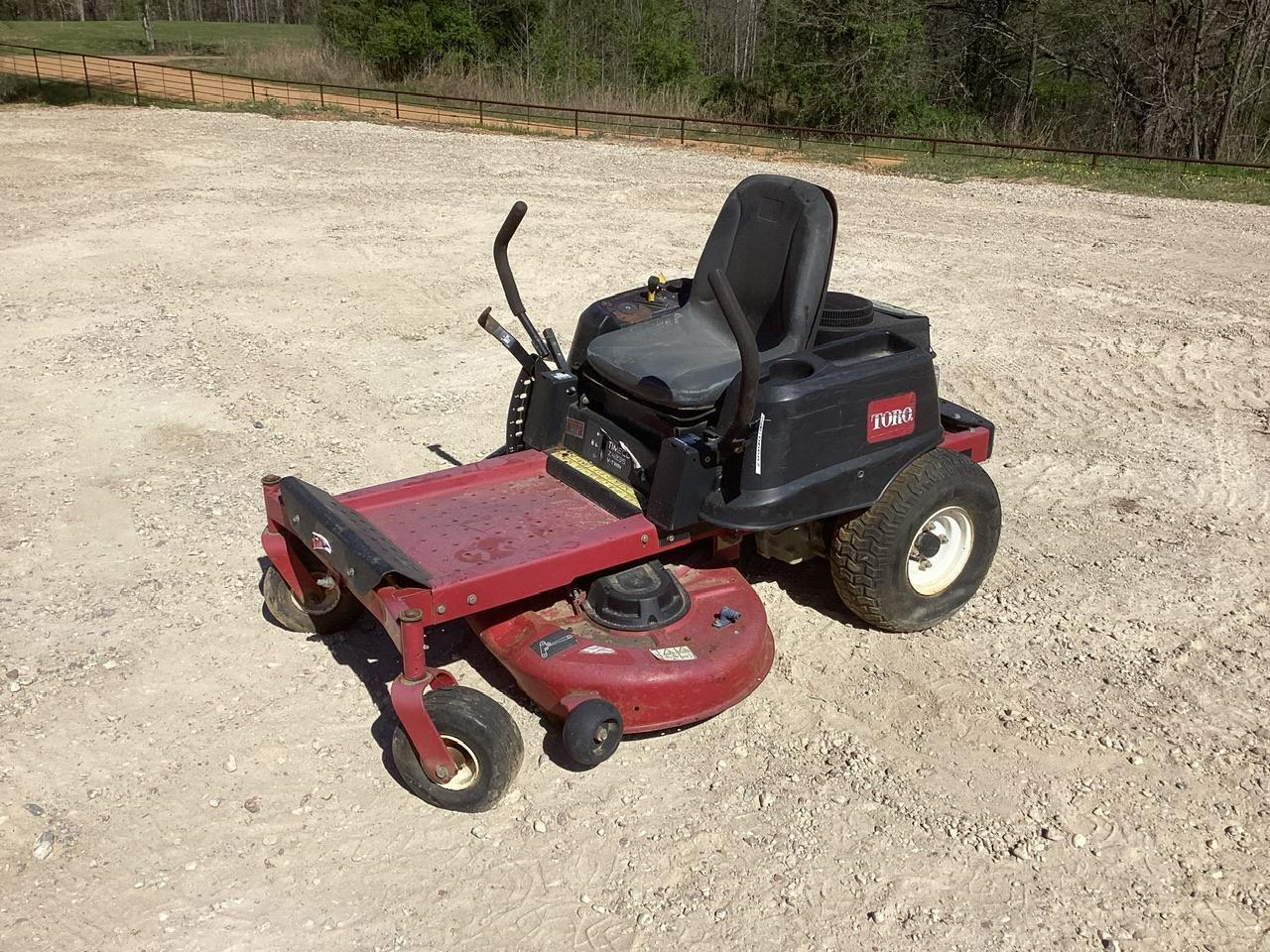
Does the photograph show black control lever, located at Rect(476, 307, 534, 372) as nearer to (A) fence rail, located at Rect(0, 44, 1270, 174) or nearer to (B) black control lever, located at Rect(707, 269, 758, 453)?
(B) black control lever, located at Rect(707, 269, 758, 453)

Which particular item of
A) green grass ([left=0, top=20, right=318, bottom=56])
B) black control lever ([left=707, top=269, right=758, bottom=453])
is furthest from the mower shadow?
green grass ([left=0, top=20, right=318, bottom=56])

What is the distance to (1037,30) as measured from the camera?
23.9 m

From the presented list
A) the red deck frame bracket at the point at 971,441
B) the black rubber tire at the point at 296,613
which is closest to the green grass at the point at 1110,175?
the red deck frame bracket at the point at 971,441

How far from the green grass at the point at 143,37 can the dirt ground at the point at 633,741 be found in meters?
31.8

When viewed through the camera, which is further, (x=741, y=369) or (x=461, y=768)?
(x=741, y=369)

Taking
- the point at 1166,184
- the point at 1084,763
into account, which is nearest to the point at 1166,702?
the point at 1084,763

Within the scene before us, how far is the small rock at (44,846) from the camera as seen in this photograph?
3156mm

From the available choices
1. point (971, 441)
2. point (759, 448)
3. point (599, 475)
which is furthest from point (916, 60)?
point (759, 448)

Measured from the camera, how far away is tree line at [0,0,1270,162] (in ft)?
67.1

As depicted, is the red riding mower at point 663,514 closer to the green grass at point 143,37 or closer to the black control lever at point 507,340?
the black control lever at point 507,340

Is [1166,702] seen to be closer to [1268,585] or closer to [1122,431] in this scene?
[1268,585]

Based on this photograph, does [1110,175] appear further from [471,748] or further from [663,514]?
[471,748]

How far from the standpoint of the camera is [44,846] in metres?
3.18

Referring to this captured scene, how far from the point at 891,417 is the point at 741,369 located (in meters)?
0.74
